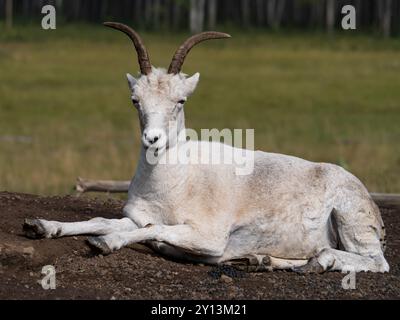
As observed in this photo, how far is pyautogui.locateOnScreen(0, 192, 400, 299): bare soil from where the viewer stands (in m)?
9.20

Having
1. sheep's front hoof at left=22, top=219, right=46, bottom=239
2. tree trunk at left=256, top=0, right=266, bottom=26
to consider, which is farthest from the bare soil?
tree trunk at left=256, top=0, right=266, bottom=26

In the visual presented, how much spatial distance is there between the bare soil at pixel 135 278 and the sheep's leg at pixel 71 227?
0.07 m

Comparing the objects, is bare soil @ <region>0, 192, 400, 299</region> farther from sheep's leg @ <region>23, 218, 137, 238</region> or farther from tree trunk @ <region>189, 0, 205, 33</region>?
tree trunk @ <region>189, 0, 205, 33</region>

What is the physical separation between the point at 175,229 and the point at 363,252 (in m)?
2.03

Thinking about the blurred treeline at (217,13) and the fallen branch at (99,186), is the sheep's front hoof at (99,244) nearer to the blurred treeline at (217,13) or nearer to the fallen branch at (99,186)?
the fallen branch at (99,186)

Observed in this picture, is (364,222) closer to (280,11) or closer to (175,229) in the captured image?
(175,229)

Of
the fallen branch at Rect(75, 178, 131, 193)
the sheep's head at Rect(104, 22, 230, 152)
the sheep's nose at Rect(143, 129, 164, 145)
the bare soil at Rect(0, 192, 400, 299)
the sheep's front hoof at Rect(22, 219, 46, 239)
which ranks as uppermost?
the sheep's head at Rect(104, 22, 230, 152)

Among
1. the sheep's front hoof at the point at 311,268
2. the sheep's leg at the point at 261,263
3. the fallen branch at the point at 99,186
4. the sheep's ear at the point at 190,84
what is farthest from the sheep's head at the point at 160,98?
the fallen branch at the point at 99,186

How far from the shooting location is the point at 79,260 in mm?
9859

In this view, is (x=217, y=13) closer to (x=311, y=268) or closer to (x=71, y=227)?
(x=311, y=268)

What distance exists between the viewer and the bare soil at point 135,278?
30.2ft

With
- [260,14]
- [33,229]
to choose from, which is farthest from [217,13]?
[33,229]

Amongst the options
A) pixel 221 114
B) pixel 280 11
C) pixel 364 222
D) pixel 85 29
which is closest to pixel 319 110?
pixel 221 114
